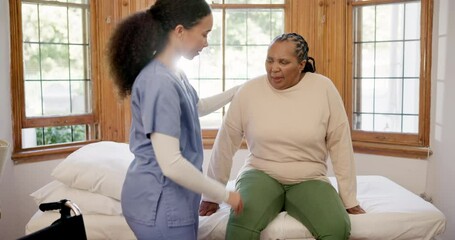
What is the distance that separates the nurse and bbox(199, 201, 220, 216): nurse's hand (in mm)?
581

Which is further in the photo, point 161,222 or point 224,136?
point 224,136

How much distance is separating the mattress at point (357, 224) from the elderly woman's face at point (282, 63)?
0.59 metres

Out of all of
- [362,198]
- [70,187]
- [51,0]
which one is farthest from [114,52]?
[51,0]

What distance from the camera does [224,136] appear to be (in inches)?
87.8

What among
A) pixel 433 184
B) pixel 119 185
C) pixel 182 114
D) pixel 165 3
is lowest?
pixel 433 184

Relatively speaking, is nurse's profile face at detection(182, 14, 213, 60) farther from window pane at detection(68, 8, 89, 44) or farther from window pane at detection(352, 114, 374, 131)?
window pane at detection(352, 114, 374, 131)

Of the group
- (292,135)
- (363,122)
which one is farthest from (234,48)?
(292,135)

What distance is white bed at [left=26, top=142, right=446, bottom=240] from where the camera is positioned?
201cm

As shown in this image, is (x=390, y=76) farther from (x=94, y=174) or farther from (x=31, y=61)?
(x=31, y=61)

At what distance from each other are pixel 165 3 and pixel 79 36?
196 centimetres

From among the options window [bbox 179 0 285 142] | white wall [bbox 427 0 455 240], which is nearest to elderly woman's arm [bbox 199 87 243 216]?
window [bbox 179 0 285 142]

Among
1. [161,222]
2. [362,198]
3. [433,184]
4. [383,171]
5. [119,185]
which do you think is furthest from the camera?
[383,171]

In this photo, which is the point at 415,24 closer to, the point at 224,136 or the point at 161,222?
the point at 224,136

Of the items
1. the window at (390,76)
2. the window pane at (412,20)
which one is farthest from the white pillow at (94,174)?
the window pane at (412,20)
